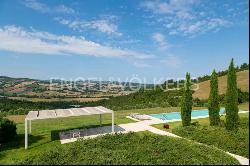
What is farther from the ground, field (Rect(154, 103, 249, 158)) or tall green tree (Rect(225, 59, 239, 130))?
tall green tree (Rect(225, 59, 239, 130))

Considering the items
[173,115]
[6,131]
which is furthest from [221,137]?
[173,115]

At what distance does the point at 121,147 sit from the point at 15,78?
99041mm

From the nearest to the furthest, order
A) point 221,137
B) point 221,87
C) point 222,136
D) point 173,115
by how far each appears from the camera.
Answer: point 221,137 → point 222,136 → point 173,115 → point 221,87

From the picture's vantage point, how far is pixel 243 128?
22.3 meters

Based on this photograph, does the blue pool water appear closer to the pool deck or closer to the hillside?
the pool deck

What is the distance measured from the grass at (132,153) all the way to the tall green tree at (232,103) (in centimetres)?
468

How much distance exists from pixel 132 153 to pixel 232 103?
365 inches

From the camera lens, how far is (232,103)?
21500 millimetres

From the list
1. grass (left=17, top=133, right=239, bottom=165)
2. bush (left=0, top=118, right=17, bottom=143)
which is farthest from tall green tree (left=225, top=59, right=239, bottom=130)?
bush (left=0, top=118, right=17, bottom=143)

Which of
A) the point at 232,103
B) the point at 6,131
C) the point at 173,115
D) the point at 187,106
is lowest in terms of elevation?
the point at 173,115

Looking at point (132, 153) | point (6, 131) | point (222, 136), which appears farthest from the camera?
point (6, 131)

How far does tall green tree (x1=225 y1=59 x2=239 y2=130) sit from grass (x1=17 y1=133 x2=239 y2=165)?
184 inches

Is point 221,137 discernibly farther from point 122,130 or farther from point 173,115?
point 173,115

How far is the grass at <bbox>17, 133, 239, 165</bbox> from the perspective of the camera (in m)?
15.1
